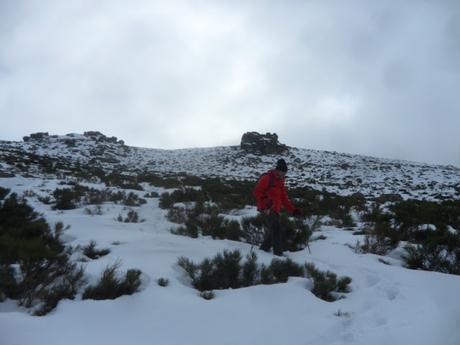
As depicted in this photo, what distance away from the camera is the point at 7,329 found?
2.38m

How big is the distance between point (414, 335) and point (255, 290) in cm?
158

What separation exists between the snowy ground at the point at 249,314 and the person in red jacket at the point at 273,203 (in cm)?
92

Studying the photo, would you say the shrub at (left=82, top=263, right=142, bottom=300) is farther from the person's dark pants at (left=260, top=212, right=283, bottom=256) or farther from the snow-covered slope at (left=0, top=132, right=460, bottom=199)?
the snow-covered slope at (left=0, top=132, right=460, bottom=199)

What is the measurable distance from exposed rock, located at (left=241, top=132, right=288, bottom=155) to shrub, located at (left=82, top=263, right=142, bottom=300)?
41.4 m

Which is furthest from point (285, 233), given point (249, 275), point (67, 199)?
point (67, 199)

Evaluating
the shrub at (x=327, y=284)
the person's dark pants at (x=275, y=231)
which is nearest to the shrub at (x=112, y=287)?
the shrub at (x=327, y=284)

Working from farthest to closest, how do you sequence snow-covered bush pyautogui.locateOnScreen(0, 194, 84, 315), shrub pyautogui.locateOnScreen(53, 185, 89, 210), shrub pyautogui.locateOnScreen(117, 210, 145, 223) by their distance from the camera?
1. shrub pyautogui.locateOnScreen(53, 185, 89, 210)
2. shrub pyautogui.locateOnScreen(117, 210, 145, 223)
3. snow-covered bush pyautogui.locateOnScreen(0, 194, 84, 315)

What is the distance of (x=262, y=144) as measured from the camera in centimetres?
4594

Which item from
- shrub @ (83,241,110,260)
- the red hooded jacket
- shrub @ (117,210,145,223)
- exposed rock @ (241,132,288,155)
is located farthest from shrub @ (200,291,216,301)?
exposed rock @ (241,132,288,155)

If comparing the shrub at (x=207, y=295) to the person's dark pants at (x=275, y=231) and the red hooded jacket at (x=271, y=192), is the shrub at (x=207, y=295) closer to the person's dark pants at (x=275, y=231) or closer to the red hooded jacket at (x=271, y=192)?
the person's dark pants at (x=275, y=231)

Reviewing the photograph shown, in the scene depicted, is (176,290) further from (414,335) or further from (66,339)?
(414,335)

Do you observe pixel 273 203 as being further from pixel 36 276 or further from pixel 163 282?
pixel 36 276

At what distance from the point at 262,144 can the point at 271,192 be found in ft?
134

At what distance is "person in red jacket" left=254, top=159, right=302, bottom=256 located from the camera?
532 centimetres
